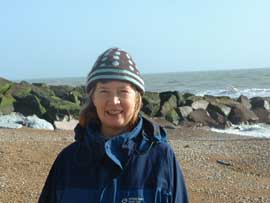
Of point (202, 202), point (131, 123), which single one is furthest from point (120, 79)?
point (202, 202)

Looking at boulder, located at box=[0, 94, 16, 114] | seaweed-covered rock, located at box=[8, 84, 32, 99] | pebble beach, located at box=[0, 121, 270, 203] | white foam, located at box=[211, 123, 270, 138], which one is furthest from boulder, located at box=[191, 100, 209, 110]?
pebble beach, located at box=[0, 121, 270, 203]

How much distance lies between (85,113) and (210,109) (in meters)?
20.7

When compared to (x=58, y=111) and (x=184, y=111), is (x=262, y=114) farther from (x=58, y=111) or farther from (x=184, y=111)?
(x=58, y=111)

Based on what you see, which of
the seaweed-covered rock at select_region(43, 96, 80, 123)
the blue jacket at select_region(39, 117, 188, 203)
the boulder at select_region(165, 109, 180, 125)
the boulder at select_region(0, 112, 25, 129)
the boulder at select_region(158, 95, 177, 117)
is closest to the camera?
the blue jacket at select_region(39, 117, 188, 203)

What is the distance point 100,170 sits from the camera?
231cm

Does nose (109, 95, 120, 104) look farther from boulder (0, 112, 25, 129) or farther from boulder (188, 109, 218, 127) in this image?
boulder (188, 109, 218, 127)

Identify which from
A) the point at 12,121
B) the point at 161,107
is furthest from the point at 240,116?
the point at 12,121

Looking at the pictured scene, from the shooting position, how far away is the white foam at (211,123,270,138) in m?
18.9

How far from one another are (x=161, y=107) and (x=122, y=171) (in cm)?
1953

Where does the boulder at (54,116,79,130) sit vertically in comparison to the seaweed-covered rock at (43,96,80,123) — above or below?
below

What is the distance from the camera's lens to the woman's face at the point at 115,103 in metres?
2.40

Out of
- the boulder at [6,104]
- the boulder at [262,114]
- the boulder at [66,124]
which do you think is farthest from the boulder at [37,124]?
the boulder at [262,114]

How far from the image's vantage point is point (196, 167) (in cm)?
988

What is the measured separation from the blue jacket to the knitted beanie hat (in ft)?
0.72
